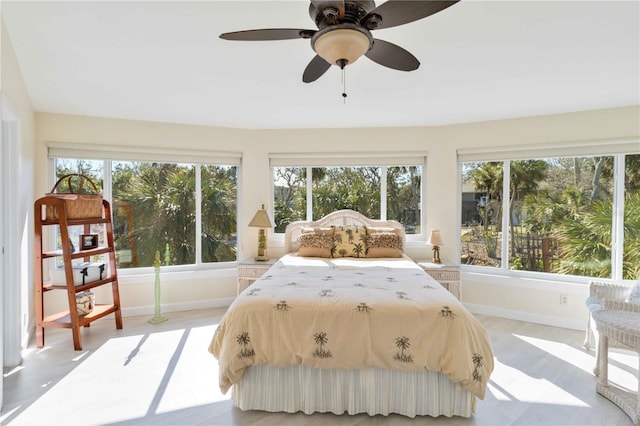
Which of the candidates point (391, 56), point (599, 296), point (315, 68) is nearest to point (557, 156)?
point (599, 296)

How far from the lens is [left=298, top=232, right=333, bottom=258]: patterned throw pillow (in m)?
3.71

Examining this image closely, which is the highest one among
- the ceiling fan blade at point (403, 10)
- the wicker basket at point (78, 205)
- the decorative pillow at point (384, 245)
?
the ceiling fan blade at point (403, 10)

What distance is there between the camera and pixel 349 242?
379 centimetres

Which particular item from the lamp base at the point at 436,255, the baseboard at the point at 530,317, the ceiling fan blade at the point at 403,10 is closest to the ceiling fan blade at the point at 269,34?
the ceiling fan blade at the point at 403,10

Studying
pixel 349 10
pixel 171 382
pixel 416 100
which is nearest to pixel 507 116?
pixel 416 100

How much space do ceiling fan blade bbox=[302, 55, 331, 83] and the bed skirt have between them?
69.6 inches

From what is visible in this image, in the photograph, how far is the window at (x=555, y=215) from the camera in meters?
3.35

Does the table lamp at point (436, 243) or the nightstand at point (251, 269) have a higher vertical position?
the table lamp at point (436, 243)

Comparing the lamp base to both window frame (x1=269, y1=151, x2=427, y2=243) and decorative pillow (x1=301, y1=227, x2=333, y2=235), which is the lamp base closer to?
window frame (x1=269, y1=151, x2=427, y2=243)

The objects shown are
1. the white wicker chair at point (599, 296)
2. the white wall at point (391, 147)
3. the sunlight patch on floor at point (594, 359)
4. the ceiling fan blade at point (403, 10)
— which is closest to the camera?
the ceiling fan blade at point (403, 10)

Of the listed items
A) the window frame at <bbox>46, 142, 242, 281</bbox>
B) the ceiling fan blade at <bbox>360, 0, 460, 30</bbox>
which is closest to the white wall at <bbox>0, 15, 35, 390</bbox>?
the window frame at <bbox>46, 142, 242, 281</bbox>

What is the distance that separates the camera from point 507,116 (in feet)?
12.0

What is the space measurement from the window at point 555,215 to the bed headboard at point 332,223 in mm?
1075

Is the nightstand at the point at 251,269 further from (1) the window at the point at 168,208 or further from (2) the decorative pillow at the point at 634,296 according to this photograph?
(2) the decorative pillow at the point at 634,296
